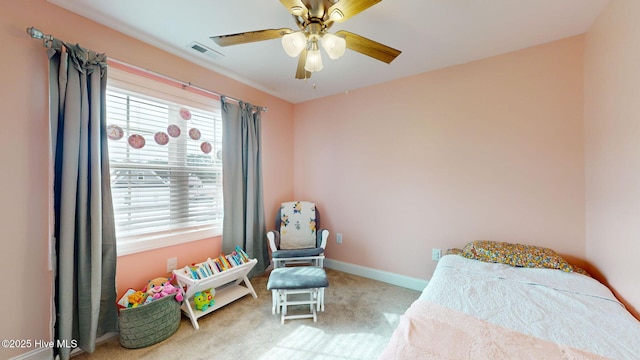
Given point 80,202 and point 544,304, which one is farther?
point 80,202

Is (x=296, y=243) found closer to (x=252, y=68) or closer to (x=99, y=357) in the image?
(x=99, y=357)

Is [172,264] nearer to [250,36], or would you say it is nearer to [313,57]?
[250,36]

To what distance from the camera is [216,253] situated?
2621 mm

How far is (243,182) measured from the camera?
2814 mm

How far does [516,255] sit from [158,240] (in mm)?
3123

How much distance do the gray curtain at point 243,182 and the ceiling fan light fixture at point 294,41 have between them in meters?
1.50

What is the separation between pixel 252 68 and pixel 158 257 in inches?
82.8

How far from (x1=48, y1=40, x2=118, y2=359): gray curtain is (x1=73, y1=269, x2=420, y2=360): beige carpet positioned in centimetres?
31

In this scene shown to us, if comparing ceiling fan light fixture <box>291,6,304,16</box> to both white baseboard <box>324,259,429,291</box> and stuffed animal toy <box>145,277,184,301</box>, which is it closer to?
stuffed animal toy <box>145,277,184,301</box>

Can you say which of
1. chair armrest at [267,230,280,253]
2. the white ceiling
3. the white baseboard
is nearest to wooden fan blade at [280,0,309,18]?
the white ceiling

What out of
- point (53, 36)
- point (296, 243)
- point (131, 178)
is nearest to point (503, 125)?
point (296, 243)

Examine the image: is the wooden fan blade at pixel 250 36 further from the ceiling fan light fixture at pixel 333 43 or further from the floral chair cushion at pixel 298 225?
the floral chair cushion at pixel 298 225

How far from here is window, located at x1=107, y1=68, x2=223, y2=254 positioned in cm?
193

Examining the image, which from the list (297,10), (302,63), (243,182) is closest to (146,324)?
(243,182)
